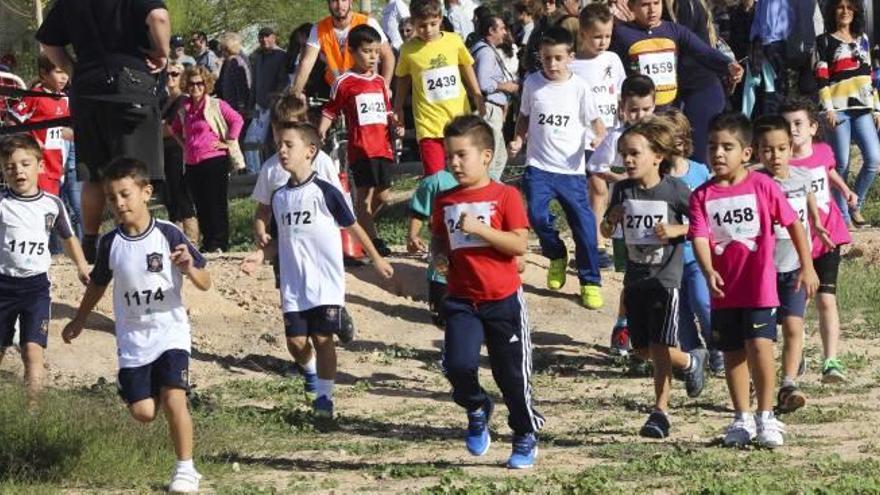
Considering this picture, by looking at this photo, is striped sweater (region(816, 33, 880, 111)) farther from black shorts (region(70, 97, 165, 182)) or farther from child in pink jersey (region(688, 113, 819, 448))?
black shorts (region(70, 97, 165, 182))

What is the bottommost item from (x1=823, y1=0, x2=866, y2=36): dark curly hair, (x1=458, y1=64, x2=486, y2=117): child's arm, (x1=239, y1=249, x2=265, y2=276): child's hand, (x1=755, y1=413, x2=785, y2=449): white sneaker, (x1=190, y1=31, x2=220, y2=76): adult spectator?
(x1=755, y1=413, x2=785, y2=449): white sneaker

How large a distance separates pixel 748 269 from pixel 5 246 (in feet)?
13.3

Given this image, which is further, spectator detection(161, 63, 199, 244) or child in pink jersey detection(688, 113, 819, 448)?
spectator detection(161, 63, 199, 244)

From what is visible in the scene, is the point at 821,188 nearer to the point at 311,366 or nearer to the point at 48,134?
the point at 311,366

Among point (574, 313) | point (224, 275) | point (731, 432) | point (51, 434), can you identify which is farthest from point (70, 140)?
point (731, 432)

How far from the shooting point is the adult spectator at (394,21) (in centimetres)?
2083

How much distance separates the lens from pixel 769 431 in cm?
978

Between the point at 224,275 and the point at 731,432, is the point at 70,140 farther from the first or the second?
the point at 731,432

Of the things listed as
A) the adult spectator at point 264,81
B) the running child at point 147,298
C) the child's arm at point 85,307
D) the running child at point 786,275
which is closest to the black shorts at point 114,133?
the child's arm at point 85,307

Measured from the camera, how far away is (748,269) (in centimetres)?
995

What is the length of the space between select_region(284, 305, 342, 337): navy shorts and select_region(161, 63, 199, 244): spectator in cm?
532

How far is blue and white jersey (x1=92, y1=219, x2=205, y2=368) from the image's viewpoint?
9.19 m

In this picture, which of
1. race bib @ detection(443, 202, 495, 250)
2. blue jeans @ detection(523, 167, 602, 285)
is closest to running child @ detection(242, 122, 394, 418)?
race bib @ detection(443, 202, 495, 250)

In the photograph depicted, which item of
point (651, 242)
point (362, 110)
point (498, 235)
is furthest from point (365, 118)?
point (498, 235)
